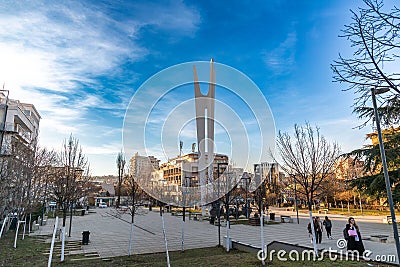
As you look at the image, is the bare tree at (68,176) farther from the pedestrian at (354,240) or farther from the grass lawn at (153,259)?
the pedestrian at (354,240)

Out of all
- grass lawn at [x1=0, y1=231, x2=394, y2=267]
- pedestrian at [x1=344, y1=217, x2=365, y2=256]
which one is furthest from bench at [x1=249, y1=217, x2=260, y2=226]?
pedestrian at [x1=344, y1=217, x2=365, y2=256]

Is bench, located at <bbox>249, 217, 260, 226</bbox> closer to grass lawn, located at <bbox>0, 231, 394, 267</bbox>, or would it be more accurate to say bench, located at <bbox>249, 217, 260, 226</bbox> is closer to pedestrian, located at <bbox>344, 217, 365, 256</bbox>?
grass lawn, located at <bbox>0, 231, 394, 267</bbox>

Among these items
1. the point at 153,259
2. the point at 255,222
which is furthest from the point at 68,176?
the point at 255,222

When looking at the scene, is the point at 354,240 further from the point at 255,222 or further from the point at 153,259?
the point at 255,222

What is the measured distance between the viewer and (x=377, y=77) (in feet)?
15.9

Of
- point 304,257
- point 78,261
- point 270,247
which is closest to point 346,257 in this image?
point 304,257

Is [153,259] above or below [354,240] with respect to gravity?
below

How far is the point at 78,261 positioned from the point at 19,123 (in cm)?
3475

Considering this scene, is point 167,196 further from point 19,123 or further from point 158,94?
point 158,94

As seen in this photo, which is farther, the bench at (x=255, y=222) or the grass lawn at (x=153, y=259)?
the bench at (x=255, y=222)

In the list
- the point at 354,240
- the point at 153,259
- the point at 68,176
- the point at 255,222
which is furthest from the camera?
the point at 255,222

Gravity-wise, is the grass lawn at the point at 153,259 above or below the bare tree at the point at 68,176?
below

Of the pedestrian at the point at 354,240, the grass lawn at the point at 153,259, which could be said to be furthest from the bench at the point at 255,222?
the pedestrian at the point at 354,240

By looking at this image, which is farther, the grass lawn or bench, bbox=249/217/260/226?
bench, bbox=249/217/260/226
